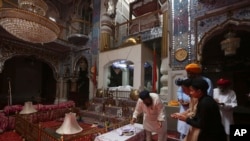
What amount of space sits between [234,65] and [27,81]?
13.1m

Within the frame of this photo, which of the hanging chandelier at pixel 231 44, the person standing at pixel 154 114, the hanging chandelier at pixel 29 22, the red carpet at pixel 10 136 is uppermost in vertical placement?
the hanging chandelier at pixel 29 22

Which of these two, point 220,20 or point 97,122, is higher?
point 220,20

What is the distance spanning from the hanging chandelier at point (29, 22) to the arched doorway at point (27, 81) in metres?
6.90

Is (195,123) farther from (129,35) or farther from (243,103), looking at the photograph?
(129,35)

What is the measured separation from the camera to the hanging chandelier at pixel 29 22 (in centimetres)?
396

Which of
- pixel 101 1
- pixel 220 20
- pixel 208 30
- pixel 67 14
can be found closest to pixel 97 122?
pixel 208 30

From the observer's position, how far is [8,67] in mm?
11500

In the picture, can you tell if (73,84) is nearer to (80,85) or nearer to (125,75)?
(80,85)

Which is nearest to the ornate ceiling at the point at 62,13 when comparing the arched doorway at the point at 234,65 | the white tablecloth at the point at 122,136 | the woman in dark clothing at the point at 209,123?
the arched doorway at the point at 234,65

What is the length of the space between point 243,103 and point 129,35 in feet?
19.1

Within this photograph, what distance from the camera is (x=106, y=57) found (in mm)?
8594

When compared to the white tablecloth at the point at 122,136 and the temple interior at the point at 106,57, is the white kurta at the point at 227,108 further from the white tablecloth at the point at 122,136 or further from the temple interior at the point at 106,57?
the white tablecloth at the point at 122,136

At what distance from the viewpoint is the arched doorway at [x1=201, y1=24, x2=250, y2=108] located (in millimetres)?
6270

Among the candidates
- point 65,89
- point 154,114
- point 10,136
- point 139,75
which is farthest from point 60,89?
point 154,114
